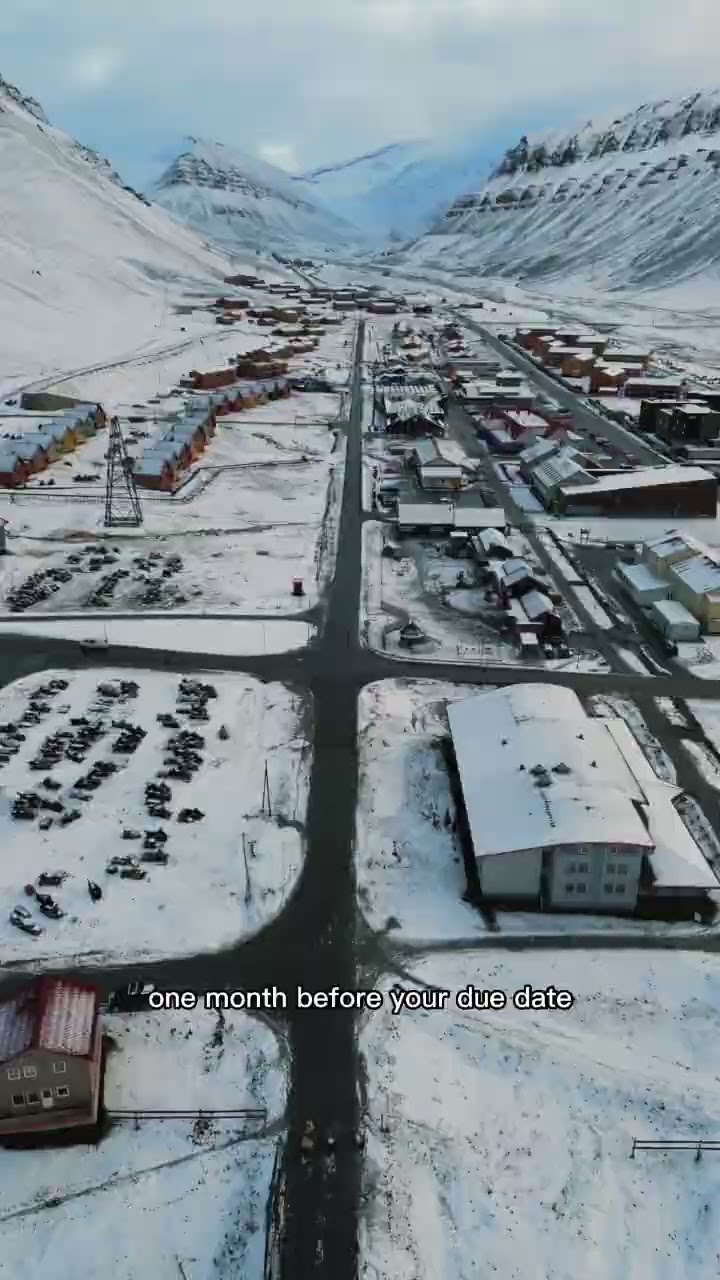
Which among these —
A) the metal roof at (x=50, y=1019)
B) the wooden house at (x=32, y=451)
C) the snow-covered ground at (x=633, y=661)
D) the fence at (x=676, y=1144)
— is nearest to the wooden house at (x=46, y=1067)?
the metal roof at (x=50, y=1019)

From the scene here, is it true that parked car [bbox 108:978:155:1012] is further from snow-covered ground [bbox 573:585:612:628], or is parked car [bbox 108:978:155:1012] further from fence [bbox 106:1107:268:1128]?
snow-covered ground [bbox 573:585:612:628]

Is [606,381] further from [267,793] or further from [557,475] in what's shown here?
[267,793]

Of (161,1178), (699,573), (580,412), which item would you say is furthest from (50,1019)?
(580,412)

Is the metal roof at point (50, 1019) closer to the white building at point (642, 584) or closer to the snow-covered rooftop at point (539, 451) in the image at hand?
the white building at point (642, 584)

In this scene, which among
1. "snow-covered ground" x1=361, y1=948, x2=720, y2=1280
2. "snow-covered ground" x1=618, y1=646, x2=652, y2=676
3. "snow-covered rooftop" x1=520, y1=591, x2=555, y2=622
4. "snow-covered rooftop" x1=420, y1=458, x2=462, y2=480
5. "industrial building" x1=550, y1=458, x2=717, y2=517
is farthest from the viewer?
"snow-covered rooftop" x1=420, y1=458, x2=462, y2=480

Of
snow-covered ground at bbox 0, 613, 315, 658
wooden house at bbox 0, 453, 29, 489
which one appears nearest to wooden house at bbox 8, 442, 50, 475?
wooden house at bbox 0, 453, 29, 489
